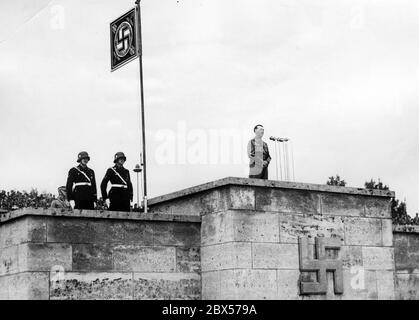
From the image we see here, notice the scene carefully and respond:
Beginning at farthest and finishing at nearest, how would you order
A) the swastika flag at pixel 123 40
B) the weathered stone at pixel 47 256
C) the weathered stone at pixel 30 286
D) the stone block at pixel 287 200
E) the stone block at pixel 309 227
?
the swastika flag at pixel 123 40 < the stone block at pixel 309 227 < the stone block at pixel 287 200 < the weathered stone at pixel 47 256 < the weathered stone at pixel 30 286

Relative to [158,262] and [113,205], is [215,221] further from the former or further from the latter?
[113,205]

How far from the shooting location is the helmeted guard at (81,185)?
14.6 meters

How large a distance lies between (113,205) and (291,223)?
3.38 meters

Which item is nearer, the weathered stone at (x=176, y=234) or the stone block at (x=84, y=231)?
the stone block at (x=84, y=231)

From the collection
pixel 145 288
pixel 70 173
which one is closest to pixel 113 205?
pixel 70 173

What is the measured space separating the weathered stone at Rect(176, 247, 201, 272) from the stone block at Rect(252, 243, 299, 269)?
45.9 inches

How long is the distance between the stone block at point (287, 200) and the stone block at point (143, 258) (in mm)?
1772

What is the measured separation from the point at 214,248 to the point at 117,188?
2.36 m

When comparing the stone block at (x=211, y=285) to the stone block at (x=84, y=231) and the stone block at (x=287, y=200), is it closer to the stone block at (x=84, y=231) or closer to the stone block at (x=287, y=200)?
the stone block at (x=287, y=200)

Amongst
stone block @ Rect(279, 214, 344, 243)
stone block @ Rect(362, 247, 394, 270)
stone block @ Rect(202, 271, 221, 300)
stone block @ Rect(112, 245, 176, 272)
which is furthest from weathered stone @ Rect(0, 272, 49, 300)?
stone block @ Rect(362, 247, 394, 270)

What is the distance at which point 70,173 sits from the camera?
1470 centimetres

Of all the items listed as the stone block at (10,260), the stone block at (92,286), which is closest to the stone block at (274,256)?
the stone block at (92,286)

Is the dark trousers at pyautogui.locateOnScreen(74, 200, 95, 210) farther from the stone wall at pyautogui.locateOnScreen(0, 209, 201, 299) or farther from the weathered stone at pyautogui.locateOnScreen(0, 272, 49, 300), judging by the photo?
the weathered stone at pyautogui.locateOnScreen(0, 272, 49, 300)

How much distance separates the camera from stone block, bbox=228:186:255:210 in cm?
1365
